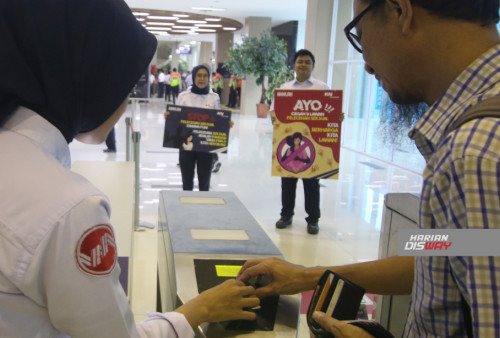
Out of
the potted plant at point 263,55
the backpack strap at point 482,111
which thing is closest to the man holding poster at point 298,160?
the backpack strap at point 482,111

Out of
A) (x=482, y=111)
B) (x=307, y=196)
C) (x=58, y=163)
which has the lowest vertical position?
(x=307, y=196)

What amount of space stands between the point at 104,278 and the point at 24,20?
1.42 ft

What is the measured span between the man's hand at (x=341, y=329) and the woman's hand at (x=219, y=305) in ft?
0.78

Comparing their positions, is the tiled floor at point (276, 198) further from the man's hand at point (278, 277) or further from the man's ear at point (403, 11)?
the man's ear at point (403, 11)

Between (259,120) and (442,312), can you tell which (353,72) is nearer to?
(259,120)

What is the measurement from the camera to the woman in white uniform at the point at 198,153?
4.74 m

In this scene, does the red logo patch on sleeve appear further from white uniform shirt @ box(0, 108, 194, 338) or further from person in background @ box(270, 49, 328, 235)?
person in background @ box(270, 49, 328, 235)

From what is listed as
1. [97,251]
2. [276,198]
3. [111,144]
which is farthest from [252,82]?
[97,251]

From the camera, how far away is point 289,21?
19.7 meters

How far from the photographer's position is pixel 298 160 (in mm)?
4387

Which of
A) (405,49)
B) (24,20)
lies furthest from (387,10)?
(24,20)

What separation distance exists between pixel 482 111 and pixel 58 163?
61 cm

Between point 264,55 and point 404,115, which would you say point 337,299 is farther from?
point 264,55

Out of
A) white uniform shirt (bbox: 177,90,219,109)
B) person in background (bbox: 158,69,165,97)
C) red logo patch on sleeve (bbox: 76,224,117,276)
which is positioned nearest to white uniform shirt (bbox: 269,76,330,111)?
white uniform shirt (bbox: 177,90,219,109)
